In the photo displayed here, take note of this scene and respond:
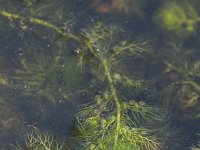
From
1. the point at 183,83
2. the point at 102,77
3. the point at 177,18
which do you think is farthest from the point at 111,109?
the point at 177,18

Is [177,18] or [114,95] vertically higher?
[177,18]

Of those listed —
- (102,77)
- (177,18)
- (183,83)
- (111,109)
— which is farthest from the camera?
(177,18)

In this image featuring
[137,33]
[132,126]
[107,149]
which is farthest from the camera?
[137,33]

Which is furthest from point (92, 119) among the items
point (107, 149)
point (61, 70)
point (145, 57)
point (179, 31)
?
point (179, 31)

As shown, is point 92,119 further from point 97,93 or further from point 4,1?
point 4,1

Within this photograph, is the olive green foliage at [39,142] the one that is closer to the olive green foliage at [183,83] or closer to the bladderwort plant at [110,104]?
the bladderwort plant at [110,104]

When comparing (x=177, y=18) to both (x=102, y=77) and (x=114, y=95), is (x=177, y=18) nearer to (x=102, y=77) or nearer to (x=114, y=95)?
(x=102, y=77)
